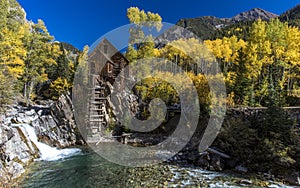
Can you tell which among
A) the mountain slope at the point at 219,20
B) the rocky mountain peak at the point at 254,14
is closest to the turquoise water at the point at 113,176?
the mountain slope at the point at 219,20

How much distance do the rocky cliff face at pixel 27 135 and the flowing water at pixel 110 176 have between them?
0.84 meters

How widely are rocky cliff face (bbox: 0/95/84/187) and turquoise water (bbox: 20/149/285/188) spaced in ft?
3.00

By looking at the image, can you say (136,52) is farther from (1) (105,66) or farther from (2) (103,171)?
(2) (103,171)

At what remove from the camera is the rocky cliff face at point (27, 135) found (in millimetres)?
11171

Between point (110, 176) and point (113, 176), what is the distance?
17 centimetres

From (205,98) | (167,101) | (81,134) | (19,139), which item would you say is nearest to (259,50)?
(205,98)

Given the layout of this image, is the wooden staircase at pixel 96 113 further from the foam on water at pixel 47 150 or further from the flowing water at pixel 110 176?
the flowing water at pixel 110 176

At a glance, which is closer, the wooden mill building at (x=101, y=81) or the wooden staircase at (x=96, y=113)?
the wooden staircase at (x=96, y=113)

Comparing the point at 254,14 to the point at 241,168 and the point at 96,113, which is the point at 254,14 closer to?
the point at 96,113

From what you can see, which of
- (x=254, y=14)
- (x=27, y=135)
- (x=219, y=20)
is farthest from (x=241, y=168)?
(x=254, y=14)

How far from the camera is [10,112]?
60.7 ft

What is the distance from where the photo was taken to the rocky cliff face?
11171mm

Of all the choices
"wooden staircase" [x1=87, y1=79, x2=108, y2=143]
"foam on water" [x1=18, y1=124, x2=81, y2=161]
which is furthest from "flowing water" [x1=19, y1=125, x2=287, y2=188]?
"wooden staircase" [x1=87, y1=79, x2=108, y2=143]

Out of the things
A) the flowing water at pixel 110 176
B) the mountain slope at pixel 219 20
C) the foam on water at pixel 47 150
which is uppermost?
the mountain slope at pixel 219 20
